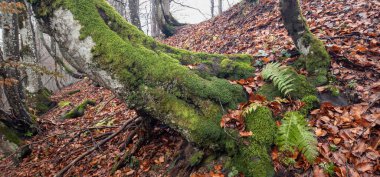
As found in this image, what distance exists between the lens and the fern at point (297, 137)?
9.12ft

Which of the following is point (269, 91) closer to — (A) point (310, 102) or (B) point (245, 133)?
(A) point (310, 102)

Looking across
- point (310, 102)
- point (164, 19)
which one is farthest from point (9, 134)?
point (164, 19)

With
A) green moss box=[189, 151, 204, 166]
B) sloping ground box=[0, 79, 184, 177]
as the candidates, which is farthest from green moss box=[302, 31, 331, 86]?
sloping ground box=[0, 79, 184, 177]

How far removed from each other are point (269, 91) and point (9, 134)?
21.4 ft

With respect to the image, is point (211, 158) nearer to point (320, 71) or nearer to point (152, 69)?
point (152, 69)

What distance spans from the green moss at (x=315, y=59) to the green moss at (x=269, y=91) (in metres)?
0.59

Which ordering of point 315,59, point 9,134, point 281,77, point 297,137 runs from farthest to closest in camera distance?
point 9,134
point 315,59
point 281,77
point 297,137

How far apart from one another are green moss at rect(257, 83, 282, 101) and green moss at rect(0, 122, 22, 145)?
6234 millimetres

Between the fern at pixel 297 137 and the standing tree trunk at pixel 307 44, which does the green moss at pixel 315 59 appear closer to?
the standing tree trunk at pixel 307 44

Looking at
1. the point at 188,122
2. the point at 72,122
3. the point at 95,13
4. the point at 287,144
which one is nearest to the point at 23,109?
the point at 72,122

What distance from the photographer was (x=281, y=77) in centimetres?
358

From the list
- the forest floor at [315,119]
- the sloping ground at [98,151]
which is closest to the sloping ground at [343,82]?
the forest floor at [315,119]

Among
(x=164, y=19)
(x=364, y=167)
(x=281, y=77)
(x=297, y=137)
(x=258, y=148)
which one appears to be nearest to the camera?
(x=364, y=167)

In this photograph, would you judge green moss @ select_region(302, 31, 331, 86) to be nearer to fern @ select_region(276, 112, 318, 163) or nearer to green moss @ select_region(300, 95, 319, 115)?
green moss @ select_region(300, 95, 319, 115)
